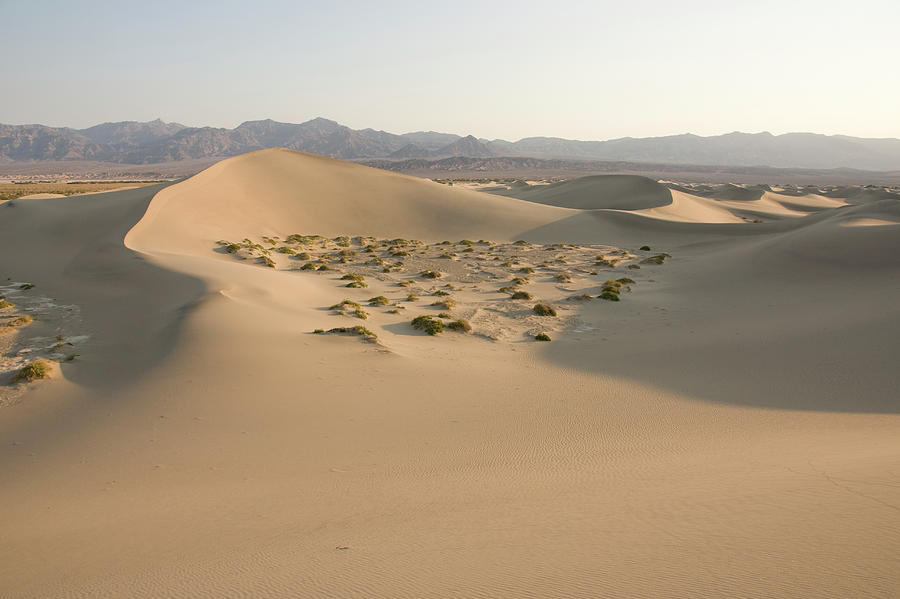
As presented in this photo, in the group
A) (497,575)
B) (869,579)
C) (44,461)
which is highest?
(869,579)

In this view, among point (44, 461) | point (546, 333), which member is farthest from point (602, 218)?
point (44, 461)

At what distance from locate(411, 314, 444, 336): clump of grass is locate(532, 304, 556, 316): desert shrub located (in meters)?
3.89

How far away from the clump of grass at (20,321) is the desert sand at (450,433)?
55 cm

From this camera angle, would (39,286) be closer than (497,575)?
No

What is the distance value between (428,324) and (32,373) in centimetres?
919

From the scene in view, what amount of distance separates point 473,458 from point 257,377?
17.1ft

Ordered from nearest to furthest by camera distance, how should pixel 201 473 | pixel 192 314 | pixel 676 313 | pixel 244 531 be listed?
pixel 244 531
pixel 201 473
pixel 192 314
pixel 676 313

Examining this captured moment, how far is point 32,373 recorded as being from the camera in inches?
418

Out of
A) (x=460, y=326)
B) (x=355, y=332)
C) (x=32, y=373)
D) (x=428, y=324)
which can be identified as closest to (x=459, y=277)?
(x=460, y=326)

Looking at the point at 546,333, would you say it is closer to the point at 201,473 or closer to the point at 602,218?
the point at 201,473

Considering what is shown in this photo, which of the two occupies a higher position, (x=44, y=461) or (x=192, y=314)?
(x=192, y=314)

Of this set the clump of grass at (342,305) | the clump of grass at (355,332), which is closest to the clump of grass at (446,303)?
the clump of grass at (342,305)

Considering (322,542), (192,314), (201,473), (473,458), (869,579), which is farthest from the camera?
(192,314)

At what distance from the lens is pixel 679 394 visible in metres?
10.9
